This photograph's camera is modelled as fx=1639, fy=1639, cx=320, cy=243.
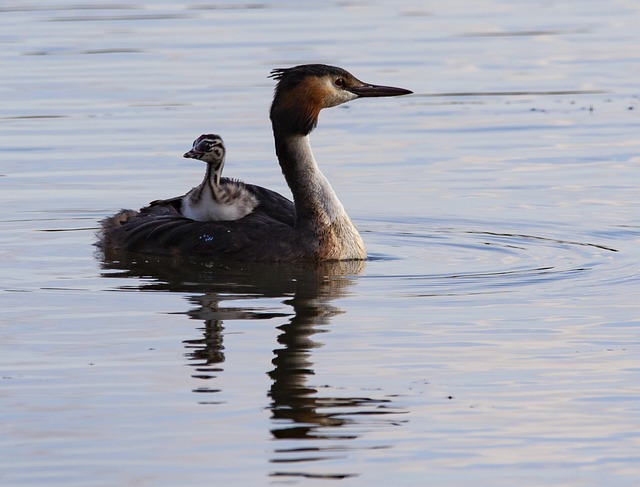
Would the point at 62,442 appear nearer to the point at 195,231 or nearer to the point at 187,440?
the point at 187,440

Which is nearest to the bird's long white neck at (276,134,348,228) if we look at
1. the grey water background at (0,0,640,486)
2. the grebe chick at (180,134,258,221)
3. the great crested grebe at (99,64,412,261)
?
the great crested grebe at (99,64,412,261)

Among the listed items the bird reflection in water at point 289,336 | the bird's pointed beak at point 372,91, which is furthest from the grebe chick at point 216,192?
the bird's pointed beak at point 372,91

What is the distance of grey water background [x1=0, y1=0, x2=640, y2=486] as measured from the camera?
698 cm

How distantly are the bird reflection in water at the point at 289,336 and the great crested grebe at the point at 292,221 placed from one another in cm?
15

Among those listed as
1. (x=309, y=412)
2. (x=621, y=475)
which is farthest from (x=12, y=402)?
(x=621, y=475)

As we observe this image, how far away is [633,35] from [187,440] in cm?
1827

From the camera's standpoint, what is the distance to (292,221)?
39.1 ft

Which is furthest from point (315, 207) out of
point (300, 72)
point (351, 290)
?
point (351, 290)

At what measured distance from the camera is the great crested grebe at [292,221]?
Result: 37.8 ft

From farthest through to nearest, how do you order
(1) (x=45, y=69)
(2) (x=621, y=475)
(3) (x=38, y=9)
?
(3) (x=38, y=9), (1) (x=45, y=69), (2) (x=621, y=475)

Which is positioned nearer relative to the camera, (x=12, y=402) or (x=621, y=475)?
(x=621, y=475)

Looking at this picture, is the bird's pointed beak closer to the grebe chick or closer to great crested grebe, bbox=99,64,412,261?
great crested grebe, bbox=99,64,412,261

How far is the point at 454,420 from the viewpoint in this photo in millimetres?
7301

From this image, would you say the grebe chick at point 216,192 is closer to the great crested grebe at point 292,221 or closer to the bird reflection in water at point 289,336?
the great crested grebe at point 292,221
